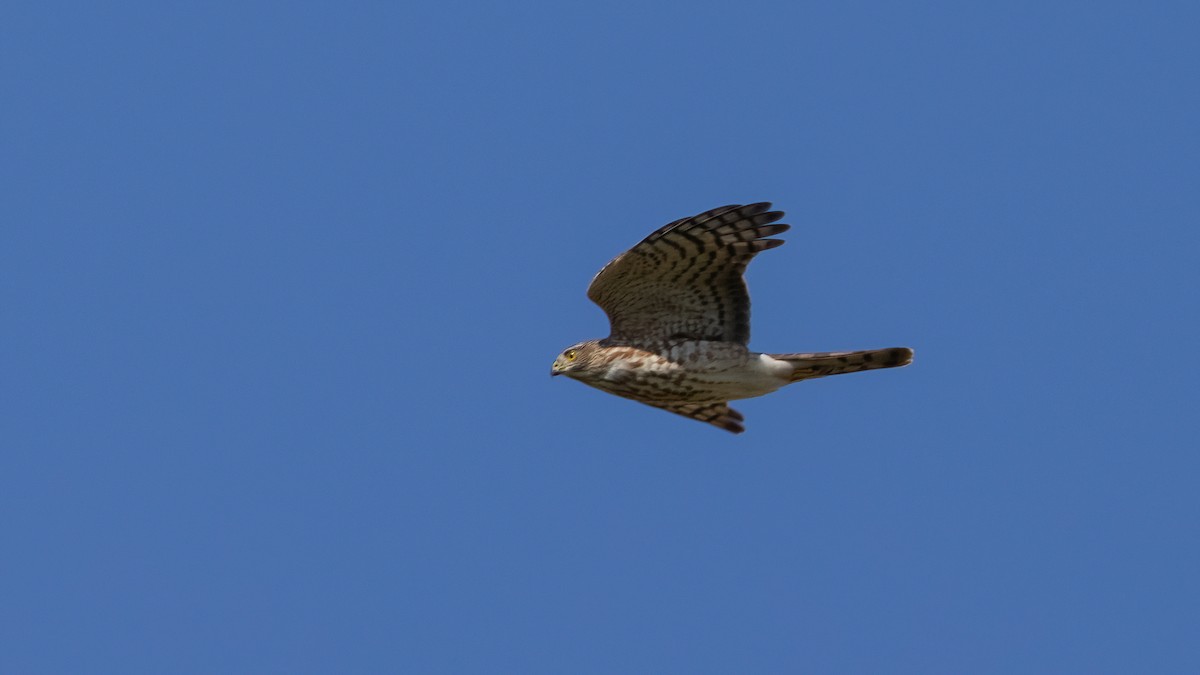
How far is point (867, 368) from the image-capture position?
1198 cm

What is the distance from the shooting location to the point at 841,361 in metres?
11.9

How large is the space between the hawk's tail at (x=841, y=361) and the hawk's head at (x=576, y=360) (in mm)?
1410

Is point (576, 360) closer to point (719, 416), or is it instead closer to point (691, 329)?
point (691, 329)

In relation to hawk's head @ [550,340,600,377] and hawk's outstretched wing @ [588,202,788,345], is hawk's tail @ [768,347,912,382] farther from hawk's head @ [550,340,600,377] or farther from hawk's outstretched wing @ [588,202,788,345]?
hawk's head @ [550,340,600,377]

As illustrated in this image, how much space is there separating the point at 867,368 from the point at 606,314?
6.94 ft

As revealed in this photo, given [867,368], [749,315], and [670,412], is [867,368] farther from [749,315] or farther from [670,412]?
[670,412]

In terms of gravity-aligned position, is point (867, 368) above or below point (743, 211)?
below

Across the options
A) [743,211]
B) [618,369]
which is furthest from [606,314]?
[743,211]

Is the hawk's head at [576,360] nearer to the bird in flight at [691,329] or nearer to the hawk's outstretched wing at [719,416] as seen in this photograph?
the bird in flight at [691,329]

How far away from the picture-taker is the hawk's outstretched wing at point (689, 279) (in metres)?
11.8

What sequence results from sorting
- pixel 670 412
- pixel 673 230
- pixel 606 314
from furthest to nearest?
pixel 670 412
pixel 606 314
pixel 673 230

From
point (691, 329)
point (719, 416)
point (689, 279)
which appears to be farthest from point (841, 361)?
point (719, 416)

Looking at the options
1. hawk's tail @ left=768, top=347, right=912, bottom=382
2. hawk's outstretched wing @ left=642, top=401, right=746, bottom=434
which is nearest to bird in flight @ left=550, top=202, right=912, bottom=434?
hawk's tail @ left=768, top=347, right=912, bottom=382

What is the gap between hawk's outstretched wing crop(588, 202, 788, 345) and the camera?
1177cm
